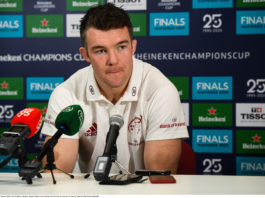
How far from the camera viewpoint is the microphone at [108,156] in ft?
3.20

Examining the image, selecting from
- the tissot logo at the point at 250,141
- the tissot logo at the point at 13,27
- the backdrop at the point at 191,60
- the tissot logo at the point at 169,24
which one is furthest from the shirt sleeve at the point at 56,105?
the tissot logo at the point at 250,141

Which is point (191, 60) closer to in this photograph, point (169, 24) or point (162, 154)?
point (169, 24)

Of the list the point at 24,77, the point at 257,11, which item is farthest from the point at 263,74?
the point at 24,77

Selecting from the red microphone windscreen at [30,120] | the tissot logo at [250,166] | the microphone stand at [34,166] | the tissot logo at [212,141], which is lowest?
the tissot logo at [250,166]

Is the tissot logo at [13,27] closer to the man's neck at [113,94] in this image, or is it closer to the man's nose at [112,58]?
the man's neck at [113,94]

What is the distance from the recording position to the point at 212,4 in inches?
113

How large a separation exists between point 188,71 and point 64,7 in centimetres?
123

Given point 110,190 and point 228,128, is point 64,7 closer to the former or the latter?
point 228,128

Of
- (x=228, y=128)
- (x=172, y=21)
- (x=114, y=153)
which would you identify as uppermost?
(x=172, y=21)

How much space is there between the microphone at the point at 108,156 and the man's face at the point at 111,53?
2.06ft

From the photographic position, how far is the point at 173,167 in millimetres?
1656

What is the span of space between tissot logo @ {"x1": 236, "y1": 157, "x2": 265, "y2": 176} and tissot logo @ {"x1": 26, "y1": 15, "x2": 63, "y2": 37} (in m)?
1.90

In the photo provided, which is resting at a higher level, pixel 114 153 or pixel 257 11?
pixel 257 11

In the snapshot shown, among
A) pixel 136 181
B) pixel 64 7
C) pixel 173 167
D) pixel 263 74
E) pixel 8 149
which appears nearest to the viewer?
pixel 8 149
